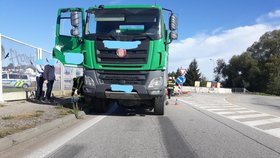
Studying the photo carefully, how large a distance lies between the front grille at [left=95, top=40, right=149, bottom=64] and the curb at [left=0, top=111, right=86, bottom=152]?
1.91 m

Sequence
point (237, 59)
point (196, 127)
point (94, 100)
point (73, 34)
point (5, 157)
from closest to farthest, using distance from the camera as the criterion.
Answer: point (5, 157) < point (196, 127) < point (73, 34) < point (94, 100) < point (237, 59)

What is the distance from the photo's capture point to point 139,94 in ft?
31.3

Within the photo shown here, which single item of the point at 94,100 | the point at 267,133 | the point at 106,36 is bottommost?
the point at 267,133

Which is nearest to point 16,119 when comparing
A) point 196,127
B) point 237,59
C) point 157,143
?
point 157,143

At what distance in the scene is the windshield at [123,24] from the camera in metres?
9.65

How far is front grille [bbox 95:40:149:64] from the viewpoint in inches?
372

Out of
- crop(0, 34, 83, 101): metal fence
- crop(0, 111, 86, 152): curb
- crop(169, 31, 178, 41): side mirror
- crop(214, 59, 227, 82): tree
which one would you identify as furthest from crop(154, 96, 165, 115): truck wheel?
crop(214, 59, 227, 82): tree

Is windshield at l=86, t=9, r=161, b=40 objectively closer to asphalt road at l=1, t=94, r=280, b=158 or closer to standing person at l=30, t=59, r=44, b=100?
asphalt road at l=1, t=94, r=280, b=158

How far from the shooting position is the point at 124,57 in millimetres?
9516

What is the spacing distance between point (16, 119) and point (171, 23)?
17.4 feet

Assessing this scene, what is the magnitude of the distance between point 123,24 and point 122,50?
3.18 feet

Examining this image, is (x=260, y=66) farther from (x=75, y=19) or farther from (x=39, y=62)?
(x=75, y=19)

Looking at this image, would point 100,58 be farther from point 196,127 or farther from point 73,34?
point 196,127

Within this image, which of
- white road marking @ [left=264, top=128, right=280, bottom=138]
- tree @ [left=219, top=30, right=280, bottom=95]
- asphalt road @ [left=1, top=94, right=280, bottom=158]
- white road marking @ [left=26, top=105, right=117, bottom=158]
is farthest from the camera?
tree @ [left=219, top=30, right=280, bottom=95]
